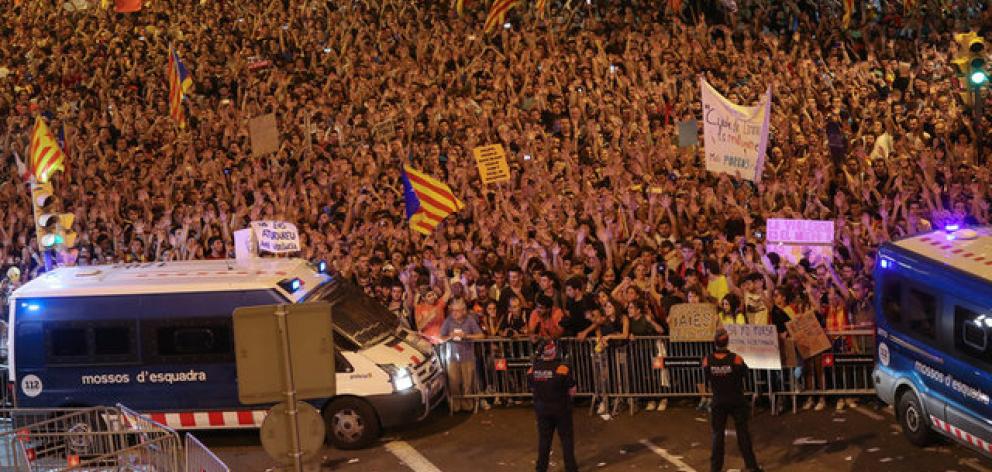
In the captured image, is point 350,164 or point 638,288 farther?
point 350,164

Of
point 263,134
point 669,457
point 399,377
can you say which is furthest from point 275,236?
point 669,457

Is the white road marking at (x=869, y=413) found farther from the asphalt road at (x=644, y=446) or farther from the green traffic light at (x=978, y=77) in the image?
the green traffic light at (x=978, y=77)

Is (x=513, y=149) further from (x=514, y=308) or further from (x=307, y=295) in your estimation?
(x=307, y=295)

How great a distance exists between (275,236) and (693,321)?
537cm

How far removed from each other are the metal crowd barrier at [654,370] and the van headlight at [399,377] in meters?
1.40

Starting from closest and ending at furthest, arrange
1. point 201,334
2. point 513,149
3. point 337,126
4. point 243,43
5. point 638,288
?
point 201,334
point 638,288
point 513,149
point 337,126
point 243,43

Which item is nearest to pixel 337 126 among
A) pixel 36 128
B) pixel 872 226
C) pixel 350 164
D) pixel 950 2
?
pixel 350 164

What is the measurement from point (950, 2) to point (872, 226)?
10700 millimetres

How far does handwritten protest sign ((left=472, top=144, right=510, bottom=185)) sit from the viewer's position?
18672mm

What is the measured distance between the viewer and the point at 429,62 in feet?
79.0

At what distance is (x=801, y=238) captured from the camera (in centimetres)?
1596

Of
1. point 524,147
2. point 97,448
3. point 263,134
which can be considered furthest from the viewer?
point 263,134

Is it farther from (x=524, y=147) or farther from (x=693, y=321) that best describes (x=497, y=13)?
(x=693, y=321)

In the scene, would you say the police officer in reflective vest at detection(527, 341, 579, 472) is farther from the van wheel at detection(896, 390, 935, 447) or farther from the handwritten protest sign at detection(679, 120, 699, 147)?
the handwritten protest sign at detection(679, 120, 699, 147)
